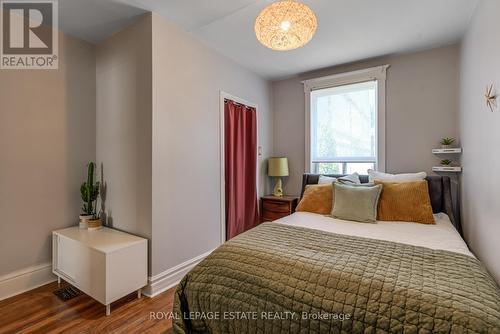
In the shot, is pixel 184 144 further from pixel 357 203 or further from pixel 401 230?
pixel 401 230

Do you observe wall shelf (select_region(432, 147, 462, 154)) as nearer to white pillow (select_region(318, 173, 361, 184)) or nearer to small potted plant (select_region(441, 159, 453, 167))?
small potted plant (select_region(441, 159, 453, 167))

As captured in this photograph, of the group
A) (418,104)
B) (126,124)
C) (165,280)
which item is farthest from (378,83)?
(165,280)

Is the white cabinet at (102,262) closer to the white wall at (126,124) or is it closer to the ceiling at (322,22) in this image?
the white wall at (126,124)

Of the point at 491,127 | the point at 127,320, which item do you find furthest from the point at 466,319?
the point at 127,320

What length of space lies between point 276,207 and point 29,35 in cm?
326

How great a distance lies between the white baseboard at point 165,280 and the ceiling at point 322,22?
2333 millimetres

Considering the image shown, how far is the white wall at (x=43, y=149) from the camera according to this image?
2.06 metres

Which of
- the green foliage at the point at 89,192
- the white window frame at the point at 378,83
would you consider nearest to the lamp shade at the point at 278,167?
the white window frame at the point at 378,83

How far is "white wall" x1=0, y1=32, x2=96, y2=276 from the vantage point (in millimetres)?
2057

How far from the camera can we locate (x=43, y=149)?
2252mm

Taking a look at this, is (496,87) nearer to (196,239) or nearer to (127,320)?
(196,239)

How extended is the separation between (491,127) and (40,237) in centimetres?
374

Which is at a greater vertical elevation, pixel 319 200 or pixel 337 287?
pixel 319 200

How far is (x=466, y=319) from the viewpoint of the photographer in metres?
0.86
